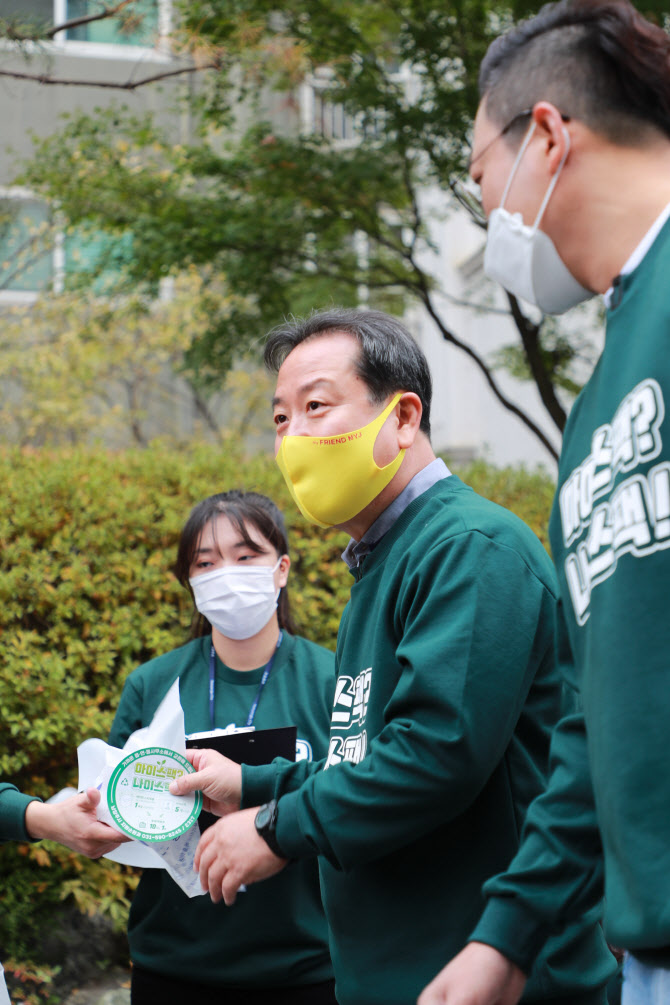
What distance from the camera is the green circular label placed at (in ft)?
7.25

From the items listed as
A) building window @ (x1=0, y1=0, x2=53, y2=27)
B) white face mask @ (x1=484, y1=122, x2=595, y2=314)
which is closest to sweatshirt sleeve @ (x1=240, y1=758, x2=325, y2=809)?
white face mask @ (x1=484, y1=122, x2=595, y2=314)

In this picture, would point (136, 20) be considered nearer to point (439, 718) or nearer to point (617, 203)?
point (617, 203)

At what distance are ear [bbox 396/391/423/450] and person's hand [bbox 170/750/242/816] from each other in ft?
2.67

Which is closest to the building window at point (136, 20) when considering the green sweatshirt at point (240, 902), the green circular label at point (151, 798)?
the green sweatshirt at point (240, 902)

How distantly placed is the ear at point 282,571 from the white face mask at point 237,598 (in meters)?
0.09

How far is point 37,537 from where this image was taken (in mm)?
4535

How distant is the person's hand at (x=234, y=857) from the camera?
1833mm

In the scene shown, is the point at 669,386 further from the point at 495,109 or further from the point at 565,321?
the point at 565,321

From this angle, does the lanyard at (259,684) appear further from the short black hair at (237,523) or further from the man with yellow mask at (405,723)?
the man with yellow mask at (405,723)

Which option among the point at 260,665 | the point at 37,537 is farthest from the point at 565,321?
the point at 260,665

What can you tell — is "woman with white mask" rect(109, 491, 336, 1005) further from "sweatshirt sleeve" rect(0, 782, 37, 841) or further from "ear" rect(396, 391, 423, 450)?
"ear" rect(396, 391, 423, 450)

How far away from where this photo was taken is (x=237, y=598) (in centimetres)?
301

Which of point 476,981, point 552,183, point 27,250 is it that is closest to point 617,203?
point 552,183

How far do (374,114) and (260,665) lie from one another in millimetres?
4888
